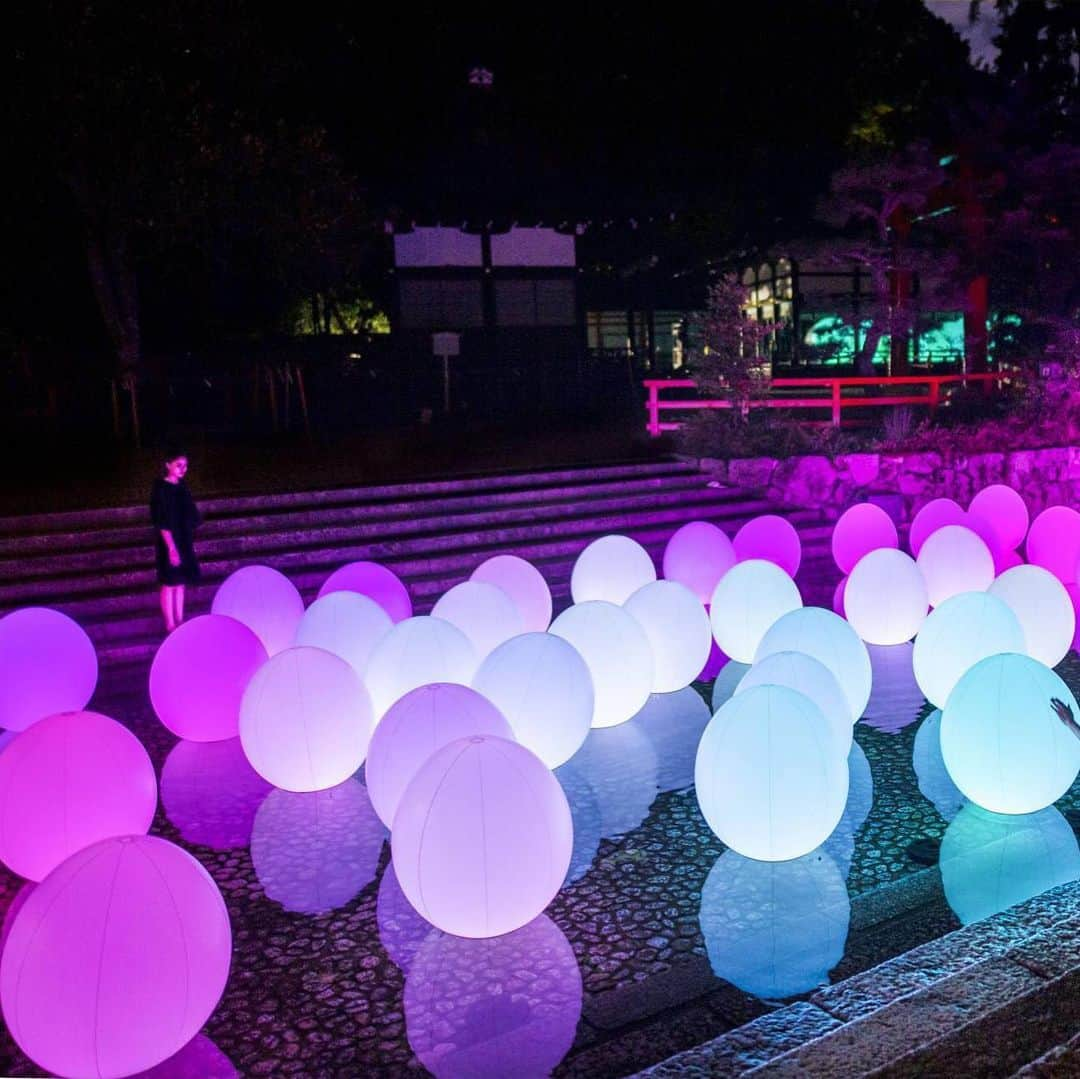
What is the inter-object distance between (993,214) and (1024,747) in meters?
15.1

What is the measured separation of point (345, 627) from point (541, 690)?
5.64 ft

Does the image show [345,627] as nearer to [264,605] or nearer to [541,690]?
[264,605]

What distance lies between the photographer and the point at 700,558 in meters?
8.95

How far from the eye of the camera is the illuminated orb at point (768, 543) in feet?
31.5

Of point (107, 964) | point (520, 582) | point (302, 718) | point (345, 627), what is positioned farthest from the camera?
point (520, 582)

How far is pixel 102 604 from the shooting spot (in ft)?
28.4

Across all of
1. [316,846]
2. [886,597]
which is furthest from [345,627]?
[886,597]

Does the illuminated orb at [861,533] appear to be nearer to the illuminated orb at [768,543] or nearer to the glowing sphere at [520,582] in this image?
the illuminated orb at [768,543]

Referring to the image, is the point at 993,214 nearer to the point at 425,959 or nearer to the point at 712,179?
the point at 712,179

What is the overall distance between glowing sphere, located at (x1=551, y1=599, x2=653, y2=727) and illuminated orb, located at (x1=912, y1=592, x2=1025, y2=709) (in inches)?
65.9

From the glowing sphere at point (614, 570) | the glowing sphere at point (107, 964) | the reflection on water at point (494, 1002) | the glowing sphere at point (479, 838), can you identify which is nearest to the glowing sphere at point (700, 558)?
the glowing sphere at point (614, 570)

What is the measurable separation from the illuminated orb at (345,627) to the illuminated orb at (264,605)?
25.6 inches

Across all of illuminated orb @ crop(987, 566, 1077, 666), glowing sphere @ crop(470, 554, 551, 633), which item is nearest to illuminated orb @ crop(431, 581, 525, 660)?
glowing sphere @ crop(470, 554, 551, 633)

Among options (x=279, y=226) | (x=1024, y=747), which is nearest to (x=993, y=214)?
(x=279, y=226)
